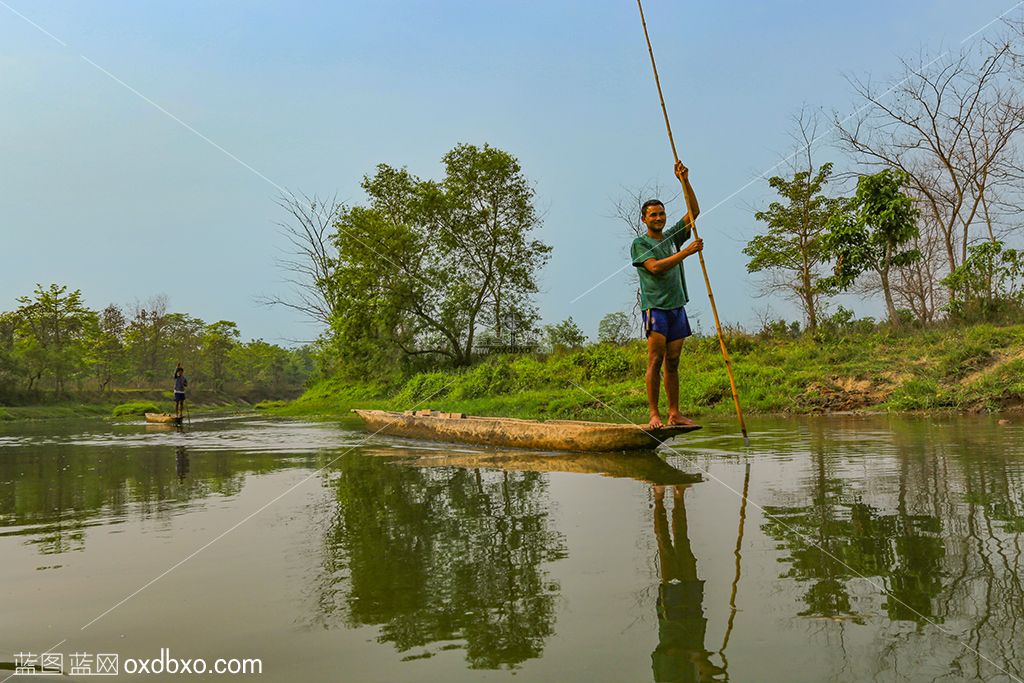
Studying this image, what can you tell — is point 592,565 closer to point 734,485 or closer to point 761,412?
point 734,485

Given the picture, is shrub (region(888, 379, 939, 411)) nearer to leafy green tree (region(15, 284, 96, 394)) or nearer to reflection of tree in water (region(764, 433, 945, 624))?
reflection of tree in water (region(764, 433, 945, 624))

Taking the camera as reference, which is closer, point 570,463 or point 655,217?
point 570,463

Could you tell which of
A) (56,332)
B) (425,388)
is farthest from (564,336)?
(56,332)

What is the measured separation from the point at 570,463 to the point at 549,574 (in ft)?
12.2

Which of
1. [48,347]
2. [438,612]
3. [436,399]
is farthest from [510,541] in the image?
[48,347]

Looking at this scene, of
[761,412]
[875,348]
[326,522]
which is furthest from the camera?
[875,348]

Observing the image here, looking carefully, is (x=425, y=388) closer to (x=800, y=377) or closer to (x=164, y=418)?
(x=164, y=418)

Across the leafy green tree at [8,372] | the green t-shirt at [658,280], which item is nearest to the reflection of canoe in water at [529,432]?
the green t-shirt at [658,280]

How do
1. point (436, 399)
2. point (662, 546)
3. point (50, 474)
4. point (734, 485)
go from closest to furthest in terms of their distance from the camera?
point (662, 546) < point (734, 485) < point (50, 474) < point (436, 399)

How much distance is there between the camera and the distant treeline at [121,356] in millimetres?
39844

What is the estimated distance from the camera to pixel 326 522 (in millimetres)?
4047

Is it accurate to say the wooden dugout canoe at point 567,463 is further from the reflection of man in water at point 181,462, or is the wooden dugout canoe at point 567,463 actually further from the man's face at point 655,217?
the man's face at point 655,217

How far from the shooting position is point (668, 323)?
257 inches

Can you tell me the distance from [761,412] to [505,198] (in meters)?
16.8
